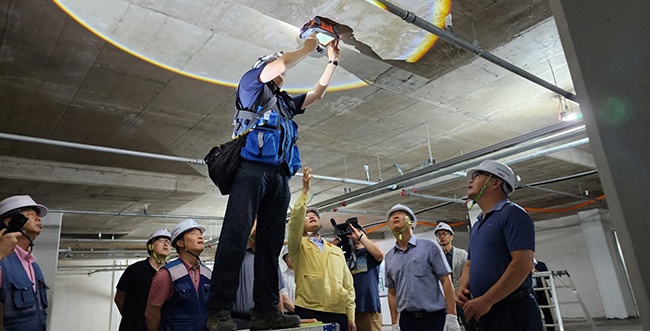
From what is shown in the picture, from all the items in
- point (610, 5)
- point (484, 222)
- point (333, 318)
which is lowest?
point (333, 318)

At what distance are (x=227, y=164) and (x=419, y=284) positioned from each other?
1.89 meters

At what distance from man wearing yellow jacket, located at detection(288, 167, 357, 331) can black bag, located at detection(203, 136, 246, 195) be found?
774 millimetres

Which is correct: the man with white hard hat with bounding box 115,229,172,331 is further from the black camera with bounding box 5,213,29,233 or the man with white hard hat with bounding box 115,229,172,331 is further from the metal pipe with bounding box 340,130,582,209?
the metal pipe with bounding box 340,130,582,209

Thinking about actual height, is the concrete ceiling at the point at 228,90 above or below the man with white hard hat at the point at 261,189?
above

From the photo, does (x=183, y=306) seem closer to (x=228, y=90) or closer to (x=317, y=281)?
(x=317, y=281)

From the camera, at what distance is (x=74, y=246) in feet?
43.2

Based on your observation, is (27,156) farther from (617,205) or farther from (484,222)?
(617,205)

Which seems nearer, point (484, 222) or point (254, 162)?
point (254, 162)

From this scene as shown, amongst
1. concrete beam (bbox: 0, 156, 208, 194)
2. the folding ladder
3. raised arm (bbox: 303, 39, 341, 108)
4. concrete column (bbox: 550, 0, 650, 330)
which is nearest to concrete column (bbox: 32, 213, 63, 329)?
concrete beam (bbox: 0, 156, 208, 194)

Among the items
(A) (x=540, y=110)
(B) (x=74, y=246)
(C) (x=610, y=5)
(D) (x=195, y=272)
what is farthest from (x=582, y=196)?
(B) (x=74, y=246)

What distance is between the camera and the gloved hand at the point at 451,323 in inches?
114

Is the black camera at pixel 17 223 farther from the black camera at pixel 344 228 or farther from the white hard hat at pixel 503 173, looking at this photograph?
the white hard hat at pixel 503 173

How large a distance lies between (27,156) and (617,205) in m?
7.28

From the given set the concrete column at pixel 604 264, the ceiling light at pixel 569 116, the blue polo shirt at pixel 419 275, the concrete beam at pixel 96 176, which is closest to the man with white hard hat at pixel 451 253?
the ceiling light at pixel 569 116
